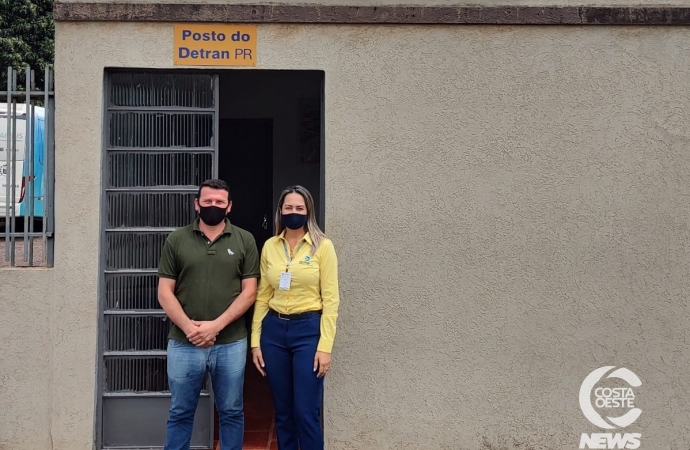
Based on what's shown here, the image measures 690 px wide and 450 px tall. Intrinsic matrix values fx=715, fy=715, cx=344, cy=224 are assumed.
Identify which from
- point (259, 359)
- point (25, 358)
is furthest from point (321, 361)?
point (25, 358)

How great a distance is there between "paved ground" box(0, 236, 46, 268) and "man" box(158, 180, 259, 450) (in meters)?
1.47

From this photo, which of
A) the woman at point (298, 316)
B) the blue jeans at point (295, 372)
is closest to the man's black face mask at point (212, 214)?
the woman at point (298, 316)

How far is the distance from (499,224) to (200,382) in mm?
2290

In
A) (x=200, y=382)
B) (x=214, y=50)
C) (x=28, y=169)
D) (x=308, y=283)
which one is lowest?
(x=200, y=382)

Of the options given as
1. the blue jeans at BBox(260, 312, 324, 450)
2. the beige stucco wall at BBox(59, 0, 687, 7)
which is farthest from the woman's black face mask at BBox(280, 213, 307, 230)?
the beige stucco wall at BBox(59, 0, 687, 7)

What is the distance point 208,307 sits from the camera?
415cm

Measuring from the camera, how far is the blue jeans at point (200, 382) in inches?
165

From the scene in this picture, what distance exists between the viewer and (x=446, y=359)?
16.4 ft

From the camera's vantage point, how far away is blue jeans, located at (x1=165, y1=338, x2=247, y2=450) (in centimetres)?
418

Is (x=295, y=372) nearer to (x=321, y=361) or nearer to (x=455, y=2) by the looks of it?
(x=321, y=361)

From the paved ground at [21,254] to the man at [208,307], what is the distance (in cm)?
147

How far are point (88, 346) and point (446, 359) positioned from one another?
2477mm
